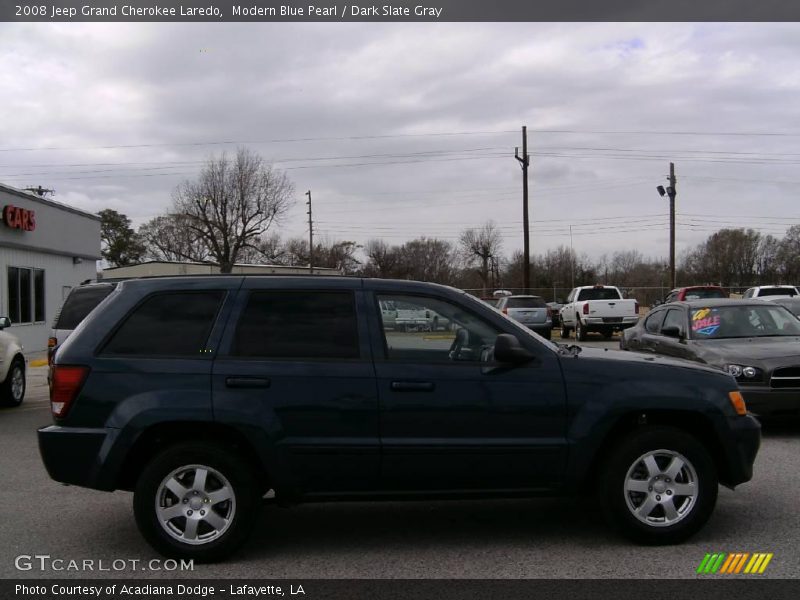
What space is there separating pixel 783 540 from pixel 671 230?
3762 centimetres

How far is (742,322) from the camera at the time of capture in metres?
9.33

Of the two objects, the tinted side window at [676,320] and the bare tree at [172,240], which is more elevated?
the bare tree at [172,240]

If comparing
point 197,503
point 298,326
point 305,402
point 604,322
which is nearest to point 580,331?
point 604,322

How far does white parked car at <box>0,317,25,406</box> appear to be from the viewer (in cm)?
1112

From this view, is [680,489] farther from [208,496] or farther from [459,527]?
[208,496]

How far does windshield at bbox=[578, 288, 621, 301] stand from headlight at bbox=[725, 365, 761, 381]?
17801 mm

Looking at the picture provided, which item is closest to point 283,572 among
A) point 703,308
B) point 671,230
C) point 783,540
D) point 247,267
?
point 783,540

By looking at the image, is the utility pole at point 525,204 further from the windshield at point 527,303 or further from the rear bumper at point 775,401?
the rear bumper at point 775,401

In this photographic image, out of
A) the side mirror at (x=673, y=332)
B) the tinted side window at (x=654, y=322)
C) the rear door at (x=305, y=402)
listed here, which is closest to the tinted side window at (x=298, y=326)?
the rear door at (x=305, y=402)

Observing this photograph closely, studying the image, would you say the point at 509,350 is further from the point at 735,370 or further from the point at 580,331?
the point at 580,331

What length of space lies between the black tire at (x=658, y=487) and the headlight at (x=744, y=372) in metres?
3.63

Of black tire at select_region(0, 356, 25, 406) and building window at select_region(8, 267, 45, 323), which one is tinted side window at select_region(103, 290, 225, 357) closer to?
black tire at select_region(0, 356, 25, 406)

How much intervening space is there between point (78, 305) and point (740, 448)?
8928mm

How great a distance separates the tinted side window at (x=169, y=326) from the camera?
186 inches
